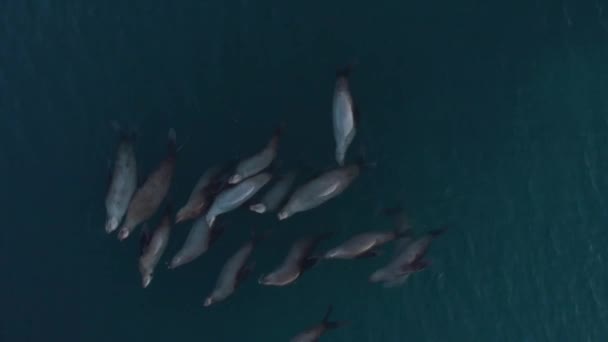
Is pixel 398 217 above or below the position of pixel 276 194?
below

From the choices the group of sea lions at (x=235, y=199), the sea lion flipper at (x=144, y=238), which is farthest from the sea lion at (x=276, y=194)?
the sea lion flipper at (x=144, y=238)

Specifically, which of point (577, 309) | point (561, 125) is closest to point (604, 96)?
point (561, 125)

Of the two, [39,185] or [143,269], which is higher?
[39,185]

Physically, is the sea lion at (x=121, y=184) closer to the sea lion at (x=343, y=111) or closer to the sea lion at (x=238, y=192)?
the sea lion at (x=238, y=192)

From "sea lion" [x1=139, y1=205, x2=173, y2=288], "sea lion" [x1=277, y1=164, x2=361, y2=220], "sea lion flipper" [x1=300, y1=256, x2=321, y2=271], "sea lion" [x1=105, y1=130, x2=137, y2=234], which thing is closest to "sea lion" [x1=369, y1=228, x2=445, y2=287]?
"sea lion flipper" [x1=300, y1=256, x2=321, y2=271]

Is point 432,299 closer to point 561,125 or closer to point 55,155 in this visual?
point 561,125

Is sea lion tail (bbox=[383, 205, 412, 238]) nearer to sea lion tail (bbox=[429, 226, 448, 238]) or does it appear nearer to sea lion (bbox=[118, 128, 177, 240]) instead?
sea lion tail (bbox=[429, 226, 448, 238])

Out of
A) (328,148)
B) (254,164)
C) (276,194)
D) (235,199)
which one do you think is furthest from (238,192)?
(328,148)

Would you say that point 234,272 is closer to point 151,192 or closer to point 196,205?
point 196,205

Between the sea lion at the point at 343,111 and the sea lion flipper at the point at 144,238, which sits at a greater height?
the sea lion at the point at 343,111
